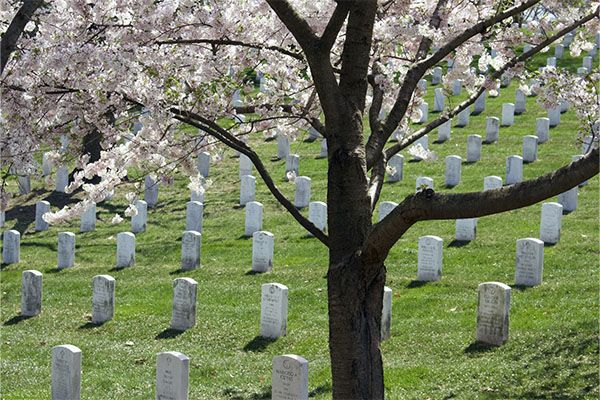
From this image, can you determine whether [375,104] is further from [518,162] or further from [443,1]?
[518,162]

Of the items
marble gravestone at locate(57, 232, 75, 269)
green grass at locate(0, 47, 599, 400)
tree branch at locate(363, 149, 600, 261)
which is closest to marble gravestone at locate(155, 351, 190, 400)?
green grass at locate(0, 47, 599, 400)

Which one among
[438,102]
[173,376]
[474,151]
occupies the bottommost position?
[173,376]

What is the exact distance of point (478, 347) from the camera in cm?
1248

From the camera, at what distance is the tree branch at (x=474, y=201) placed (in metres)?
6.19

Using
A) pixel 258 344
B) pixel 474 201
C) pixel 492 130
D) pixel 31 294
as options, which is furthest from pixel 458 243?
pixel 474 201

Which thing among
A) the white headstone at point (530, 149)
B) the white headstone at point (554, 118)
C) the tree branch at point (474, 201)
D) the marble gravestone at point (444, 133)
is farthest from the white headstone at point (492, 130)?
the tree branch at point (474, 201)

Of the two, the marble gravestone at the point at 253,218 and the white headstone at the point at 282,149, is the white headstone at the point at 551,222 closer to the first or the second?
the marble gravestone at the point at 253,218

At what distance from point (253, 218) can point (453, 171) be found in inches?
179

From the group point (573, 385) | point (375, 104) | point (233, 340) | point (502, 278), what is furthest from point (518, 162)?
point (375, 104)

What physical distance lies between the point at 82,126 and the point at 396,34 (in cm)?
302

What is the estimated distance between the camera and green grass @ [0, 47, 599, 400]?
1167 cm

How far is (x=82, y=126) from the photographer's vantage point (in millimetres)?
9242

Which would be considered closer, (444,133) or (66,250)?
(66,250)

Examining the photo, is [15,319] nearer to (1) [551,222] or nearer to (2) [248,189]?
(2) [248,189]
